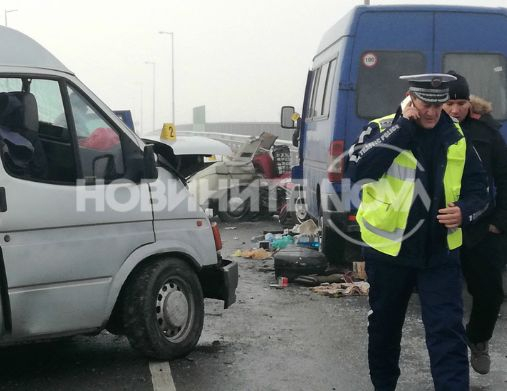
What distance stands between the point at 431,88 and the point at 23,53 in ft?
8.03

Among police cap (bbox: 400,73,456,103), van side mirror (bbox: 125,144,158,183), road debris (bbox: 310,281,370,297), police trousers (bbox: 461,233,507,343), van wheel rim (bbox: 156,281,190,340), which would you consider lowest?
road debris (bbox: 310,281,370,297)

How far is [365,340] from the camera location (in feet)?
22.2

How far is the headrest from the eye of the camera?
5.39 meters

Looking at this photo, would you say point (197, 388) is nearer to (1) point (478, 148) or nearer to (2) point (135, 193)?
(2) point (135, 193)

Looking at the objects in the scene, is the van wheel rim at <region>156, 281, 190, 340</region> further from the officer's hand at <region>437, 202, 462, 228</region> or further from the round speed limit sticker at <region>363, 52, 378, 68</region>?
the round speed limit sticker at <region>363, 52, 378, 68</region>

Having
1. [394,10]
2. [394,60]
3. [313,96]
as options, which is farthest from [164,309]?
[313,96]

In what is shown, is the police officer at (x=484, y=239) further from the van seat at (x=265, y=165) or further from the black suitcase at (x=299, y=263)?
the van seat at (x=265, y=165)

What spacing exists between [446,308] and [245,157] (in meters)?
11.5

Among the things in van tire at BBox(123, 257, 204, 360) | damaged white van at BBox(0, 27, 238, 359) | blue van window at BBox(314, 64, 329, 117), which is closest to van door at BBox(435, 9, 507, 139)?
blue van window at BBox(314, 64, 329, 117)

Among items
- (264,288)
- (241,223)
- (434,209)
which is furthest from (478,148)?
(241,223)

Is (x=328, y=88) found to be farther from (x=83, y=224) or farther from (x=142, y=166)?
(x=83, y=224)

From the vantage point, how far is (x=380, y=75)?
9203 millimetres

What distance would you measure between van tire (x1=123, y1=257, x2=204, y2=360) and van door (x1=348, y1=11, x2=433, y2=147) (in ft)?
11.4

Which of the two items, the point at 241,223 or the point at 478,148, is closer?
the point at 478,148
